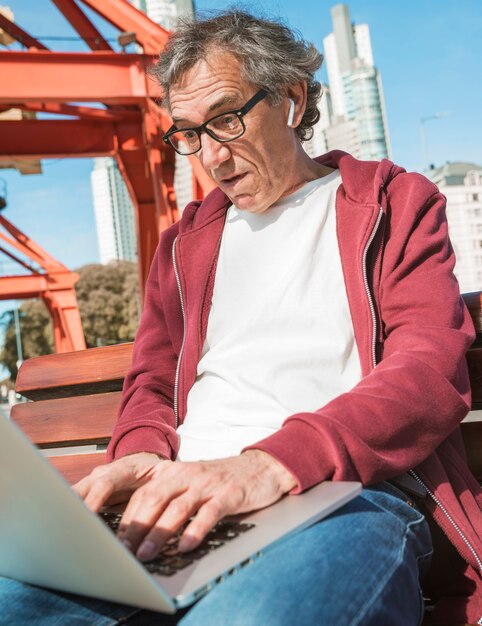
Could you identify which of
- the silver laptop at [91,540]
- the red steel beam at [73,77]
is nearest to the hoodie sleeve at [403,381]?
the silver laptop at [91,540]

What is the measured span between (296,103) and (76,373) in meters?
0.99

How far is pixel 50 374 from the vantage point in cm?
251

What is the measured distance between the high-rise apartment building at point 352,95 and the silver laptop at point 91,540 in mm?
72936

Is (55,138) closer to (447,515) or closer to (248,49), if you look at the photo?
(248,49)

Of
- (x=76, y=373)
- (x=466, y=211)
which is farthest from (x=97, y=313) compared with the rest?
(x=466, y=211)

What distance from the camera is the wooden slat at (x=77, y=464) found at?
92.6 inches

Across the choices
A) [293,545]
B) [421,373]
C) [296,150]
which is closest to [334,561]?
[293,545]

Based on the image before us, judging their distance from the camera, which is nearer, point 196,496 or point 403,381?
point 196,496

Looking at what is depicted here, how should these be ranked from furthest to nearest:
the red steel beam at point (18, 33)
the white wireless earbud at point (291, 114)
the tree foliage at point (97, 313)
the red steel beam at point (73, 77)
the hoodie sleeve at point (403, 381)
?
the tree foliage at point (97, 313) → the red steel beam at point (18, 33) → the red steel beam at point (73, 77) → the white wireless earbud at point (291, 114) → the hoodie sleeve at point (403, 381)

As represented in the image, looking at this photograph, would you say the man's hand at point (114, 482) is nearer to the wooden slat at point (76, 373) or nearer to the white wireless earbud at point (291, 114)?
the wooden slat at point (76, 373)

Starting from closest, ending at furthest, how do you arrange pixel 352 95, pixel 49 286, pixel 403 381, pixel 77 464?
pixel 403 381 < pixel 77 464 < pixel 49 286 < pixel 352 95

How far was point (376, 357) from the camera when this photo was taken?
169cm

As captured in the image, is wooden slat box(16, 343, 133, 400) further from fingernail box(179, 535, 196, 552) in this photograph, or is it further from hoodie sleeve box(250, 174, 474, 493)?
fingernail box(179, 535, 196, 552)

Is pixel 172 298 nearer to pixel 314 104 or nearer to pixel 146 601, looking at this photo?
pixel 314 104
